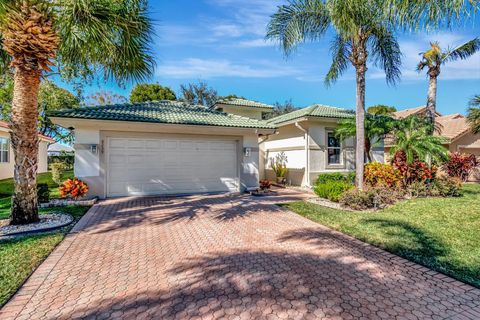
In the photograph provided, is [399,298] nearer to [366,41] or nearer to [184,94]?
[366,41]

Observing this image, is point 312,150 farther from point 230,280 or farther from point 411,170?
point 230,280

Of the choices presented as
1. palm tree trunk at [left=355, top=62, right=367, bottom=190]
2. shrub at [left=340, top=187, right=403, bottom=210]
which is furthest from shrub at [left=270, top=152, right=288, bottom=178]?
shrub at [left=340, top=187, right=403, bottom=210]

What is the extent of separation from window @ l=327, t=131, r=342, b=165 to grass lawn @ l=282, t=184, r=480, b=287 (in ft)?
18.4

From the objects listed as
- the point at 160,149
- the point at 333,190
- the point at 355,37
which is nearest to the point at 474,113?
the point at 355,37

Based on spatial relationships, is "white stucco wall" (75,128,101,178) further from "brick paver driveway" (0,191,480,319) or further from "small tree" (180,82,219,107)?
"small tree" (180,82,219,107)

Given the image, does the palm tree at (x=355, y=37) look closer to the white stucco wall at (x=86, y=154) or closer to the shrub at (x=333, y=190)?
the shrub at (x=333, y=190)

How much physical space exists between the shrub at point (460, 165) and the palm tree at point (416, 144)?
6.87 metres

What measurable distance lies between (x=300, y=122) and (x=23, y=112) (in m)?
11.8

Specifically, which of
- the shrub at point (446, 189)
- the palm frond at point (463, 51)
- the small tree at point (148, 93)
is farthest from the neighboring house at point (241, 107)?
the small tree at point (148, 93)

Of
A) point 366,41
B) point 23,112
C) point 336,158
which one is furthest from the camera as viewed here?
point 336,158

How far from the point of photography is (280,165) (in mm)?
16250

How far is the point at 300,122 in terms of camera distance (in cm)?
1417

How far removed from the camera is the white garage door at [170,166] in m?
11.0

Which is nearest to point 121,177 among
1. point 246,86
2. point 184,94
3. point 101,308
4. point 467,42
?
point 101,308
